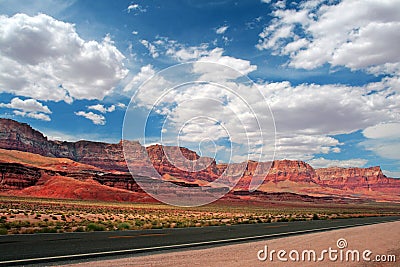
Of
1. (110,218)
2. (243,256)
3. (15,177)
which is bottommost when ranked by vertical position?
(110,218)

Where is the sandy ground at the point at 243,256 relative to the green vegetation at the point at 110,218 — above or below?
above

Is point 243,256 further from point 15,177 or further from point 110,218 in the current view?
point 15,177

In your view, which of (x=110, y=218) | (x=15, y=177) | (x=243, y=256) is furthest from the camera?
(x=15, y=177)

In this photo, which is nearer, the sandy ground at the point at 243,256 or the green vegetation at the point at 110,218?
the sandy ground at the point at 243,256

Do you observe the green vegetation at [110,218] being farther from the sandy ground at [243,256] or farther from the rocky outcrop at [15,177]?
the rocky outcrop at [15,177]

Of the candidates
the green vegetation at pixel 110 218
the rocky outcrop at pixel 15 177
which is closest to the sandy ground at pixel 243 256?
the green vegetation at pixel 110 218

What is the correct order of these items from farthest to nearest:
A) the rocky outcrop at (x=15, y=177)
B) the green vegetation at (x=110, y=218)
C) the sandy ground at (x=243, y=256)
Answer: the rocky outcrop at (x=15, y=177)
the green vegetation at (x=110, y=218)
the sandy ground at (x=243, y=256)

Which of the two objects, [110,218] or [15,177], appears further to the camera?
[15,177]

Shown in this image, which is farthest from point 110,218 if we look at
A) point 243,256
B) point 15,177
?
point 15,177

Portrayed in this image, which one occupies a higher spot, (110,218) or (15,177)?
(15,177)

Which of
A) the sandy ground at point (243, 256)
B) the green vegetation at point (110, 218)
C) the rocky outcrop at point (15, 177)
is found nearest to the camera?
the sandy ground at point (243, 256)

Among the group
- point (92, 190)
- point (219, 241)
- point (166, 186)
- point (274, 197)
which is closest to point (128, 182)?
point (166, 186)

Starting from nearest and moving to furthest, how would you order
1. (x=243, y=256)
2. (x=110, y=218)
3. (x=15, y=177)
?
(x=243, y=256) < (x=110, y=218) < (x=15, y=177)

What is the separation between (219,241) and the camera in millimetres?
14195
